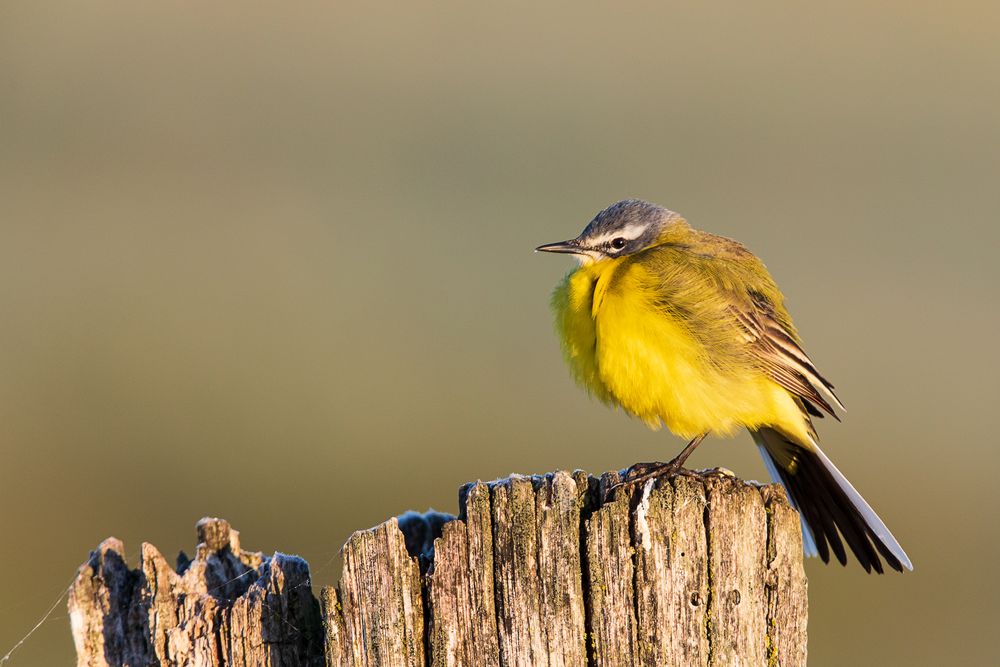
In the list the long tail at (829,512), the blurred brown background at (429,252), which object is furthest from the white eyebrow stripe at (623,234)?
the blurred brown background at (429,252)

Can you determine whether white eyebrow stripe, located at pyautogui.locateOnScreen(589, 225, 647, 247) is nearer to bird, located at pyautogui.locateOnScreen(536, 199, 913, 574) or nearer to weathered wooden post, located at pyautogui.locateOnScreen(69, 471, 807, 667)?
bird, located at pyautogui.locateOnScreen(536, 199, 913, 574)

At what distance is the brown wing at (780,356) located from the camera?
672 cm

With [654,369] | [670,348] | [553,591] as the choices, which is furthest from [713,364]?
[553,591]

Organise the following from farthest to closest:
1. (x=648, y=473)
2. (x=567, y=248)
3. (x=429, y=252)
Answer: (x=429, y=252)
(x=567, y=248)
(x=648, y=473)

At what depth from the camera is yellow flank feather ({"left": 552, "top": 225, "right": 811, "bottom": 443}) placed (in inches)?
251

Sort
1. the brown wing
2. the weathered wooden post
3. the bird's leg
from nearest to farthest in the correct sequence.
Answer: the weathered wooden post, the bird's leg, the brown wing

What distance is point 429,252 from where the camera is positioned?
22141mm

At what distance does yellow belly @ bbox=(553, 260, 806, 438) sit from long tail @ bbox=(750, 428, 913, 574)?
→ 0.22 m

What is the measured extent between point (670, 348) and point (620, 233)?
1.21m

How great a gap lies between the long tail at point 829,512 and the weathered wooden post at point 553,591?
2132 millimetres

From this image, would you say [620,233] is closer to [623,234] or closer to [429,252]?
[623,234]

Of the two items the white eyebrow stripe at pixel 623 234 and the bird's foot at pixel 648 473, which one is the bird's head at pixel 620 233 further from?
the bird's foot at pixel 648 473

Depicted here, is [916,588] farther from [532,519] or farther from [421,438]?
[532,519]

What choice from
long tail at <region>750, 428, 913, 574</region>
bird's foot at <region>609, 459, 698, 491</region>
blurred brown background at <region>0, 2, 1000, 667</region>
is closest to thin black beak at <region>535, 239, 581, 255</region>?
long tail at <region>750, 428, 913, 574</region>
